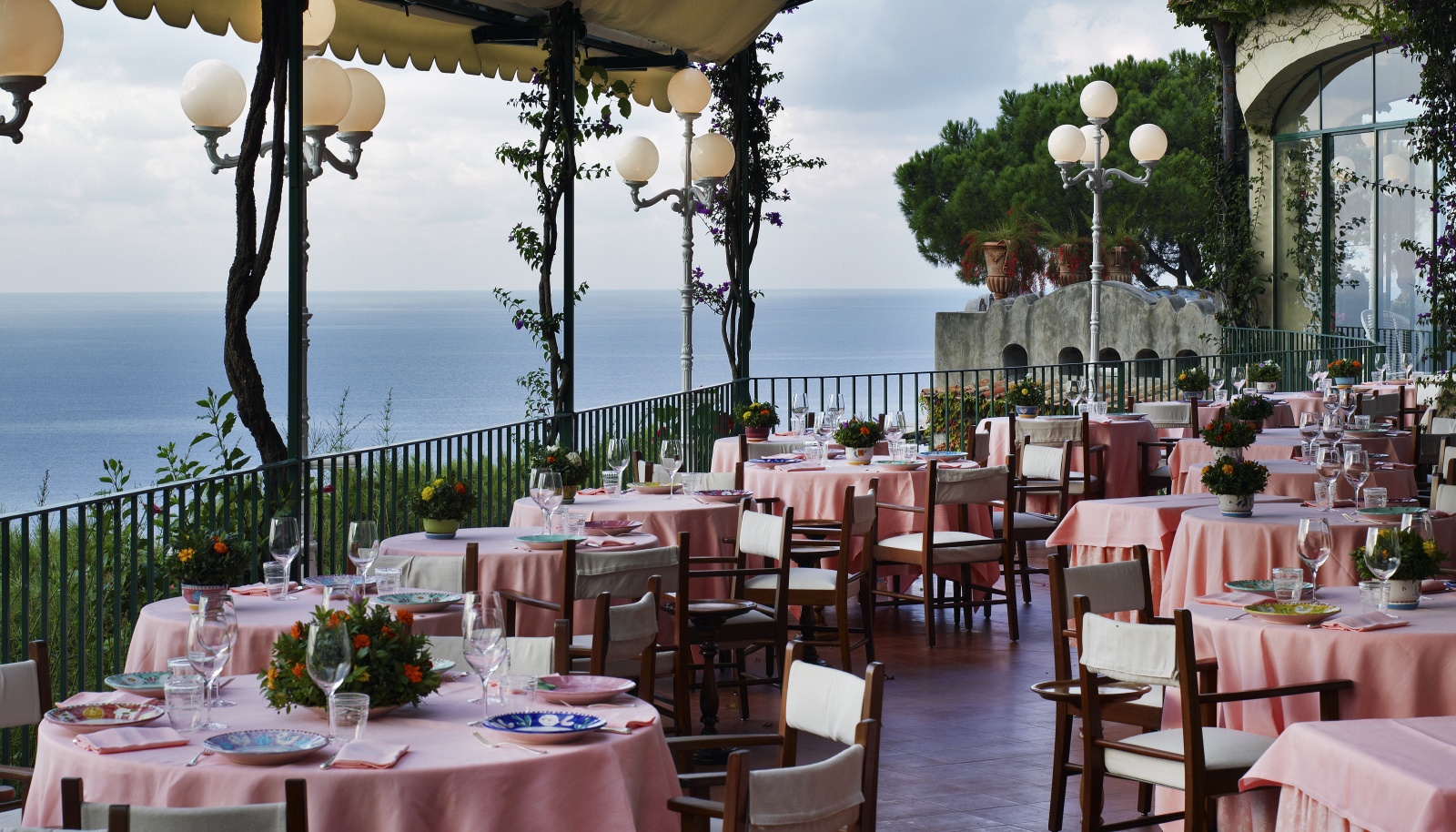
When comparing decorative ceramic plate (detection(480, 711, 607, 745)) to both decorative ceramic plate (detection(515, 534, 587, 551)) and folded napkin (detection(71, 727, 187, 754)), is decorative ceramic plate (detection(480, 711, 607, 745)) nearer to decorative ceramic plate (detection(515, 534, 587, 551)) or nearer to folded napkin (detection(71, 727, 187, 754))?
folded napkin (detection(71, 727, 187, 754))

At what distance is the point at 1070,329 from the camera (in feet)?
101

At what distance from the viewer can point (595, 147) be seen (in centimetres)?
1027

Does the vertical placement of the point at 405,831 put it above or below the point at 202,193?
below

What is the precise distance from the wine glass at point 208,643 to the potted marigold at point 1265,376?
11.7 metres

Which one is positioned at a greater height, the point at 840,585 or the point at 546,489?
the point at 546,489

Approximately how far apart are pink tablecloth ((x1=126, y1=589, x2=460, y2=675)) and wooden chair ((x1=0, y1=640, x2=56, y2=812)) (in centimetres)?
44

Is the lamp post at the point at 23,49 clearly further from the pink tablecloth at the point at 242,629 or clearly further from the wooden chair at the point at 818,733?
the wooden chair at the point at 818,733

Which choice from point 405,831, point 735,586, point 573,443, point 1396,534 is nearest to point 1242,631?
point 1396,534

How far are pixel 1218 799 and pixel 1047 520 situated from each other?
15.2ft

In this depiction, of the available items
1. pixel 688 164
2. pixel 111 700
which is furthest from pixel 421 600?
pixel 688 164

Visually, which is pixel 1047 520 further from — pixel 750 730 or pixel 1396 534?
pixel 1396 534

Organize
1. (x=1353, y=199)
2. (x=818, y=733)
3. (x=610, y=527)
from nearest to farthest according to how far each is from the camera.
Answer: (x=818, y=733) < (x=610, y=527) < (x=1353, y=199)

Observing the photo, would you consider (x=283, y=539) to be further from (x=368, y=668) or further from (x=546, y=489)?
(x=368, y=668)

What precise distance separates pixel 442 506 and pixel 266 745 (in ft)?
10.2
